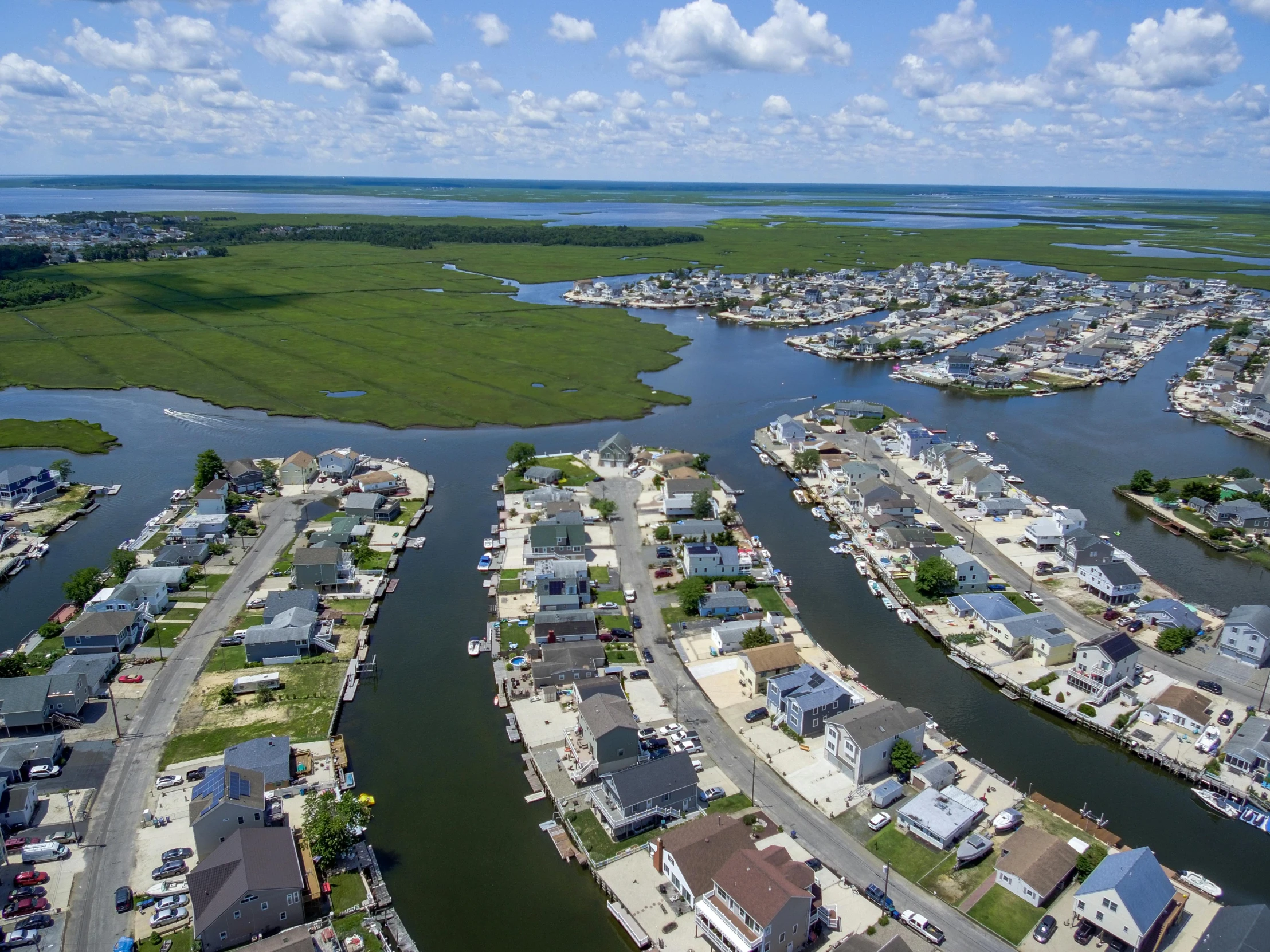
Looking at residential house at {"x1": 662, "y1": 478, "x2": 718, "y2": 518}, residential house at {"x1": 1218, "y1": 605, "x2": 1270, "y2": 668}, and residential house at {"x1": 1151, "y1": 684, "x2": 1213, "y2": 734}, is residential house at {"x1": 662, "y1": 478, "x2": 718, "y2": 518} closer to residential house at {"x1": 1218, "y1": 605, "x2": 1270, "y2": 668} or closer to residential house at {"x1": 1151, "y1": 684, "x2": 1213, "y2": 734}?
residential house at {"x1": 1151, "y1": 684, "x2": 1213, "y2": 734}

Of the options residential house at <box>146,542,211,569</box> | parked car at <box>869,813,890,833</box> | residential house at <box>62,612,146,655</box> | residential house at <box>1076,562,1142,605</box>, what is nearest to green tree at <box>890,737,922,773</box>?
parked car at <box>869,813,890,833</box>

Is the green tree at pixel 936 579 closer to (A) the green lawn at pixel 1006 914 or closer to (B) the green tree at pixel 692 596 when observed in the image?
(B) the green tree at pixel 692 596

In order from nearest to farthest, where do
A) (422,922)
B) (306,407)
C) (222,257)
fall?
(422,922) < (306,407) < (222,257)

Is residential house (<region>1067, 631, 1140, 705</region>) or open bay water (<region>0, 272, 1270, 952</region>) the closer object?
open bay water (<region>0, 272, 1270, 952</region>)

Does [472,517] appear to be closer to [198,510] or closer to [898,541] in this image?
[198,510]

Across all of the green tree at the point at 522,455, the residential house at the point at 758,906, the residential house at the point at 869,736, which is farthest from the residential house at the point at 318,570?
the residential house at the point at 758,906

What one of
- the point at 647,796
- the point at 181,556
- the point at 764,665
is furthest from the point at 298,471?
the point at 647,796

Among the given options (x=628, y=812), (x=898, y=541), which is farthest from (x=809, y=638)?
(x=628, y=812)
